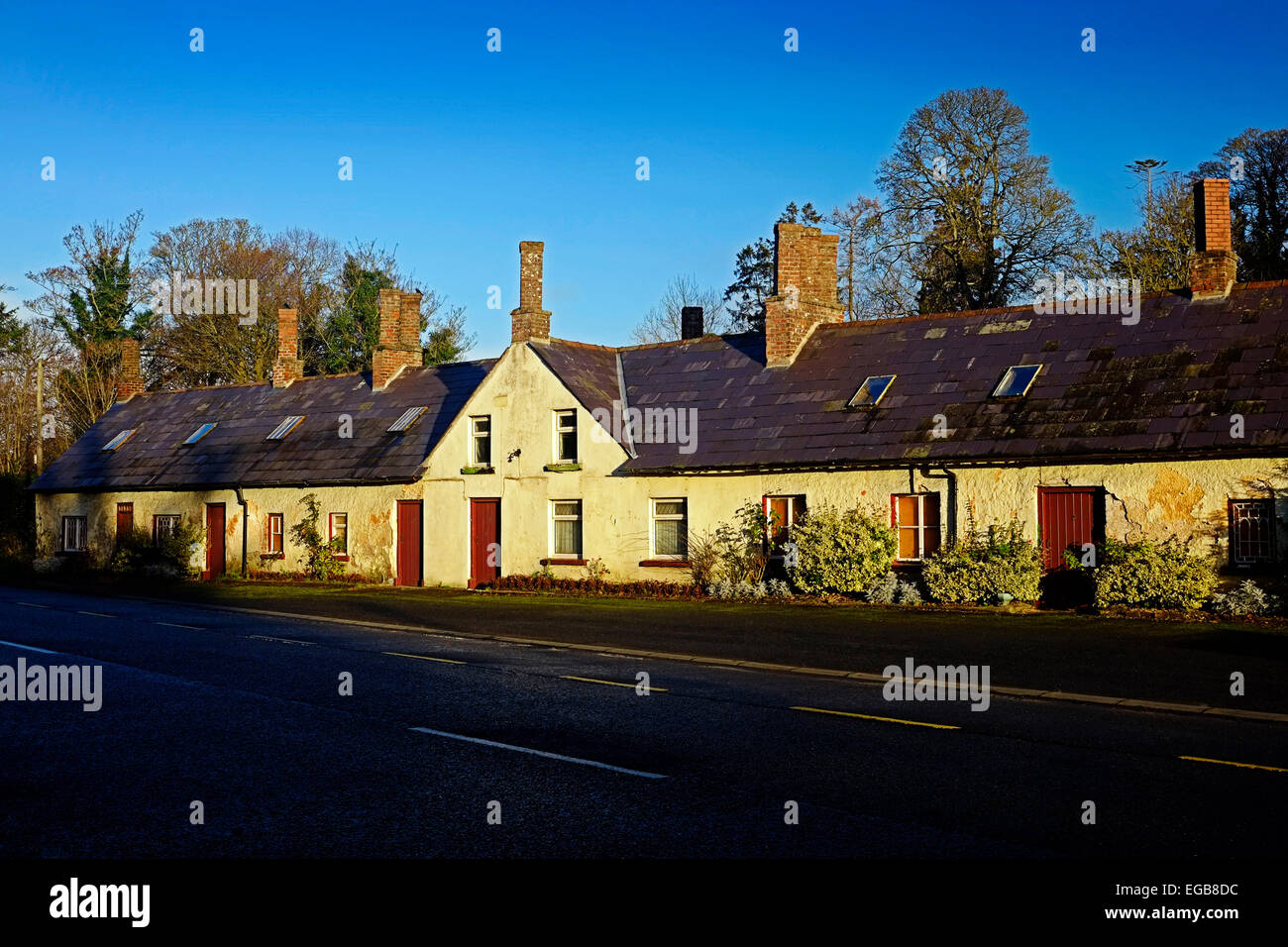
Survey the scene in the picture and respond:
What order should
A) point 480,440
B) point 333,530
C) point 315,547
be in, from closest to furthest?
point 480,440 → point 315,547 → point 333,530

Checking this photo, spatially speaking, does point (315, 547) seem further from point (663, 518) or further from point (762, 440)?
point (762, 440)

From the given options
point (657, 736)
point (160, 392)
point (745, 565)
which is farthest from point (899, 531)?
point (160, 392)

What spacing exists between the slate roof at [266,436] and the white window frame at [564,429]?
4.59 m

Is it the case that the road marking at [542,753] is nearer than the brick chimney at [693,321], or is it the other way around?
the road marking at [542,753]

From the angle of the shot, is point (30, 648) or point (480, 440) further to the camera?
point (480, 440)

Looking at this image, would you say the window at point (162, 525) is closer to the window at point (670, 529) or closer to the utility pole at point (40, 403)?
the utility pole at point (40, 403)

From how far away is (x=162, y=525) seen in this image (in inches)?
1585

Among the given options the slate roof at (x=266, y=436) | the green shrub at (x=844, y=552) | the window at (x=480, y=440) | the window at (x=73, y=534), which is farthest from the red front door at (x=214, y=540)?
the green shrub at (x=844, y=552)

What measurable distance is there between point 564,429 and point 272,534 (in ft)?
39.5

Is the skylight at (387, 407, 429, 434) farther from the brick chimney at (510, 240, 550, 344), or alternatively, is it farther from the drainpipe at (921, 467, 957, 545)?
the drainpipe at (921, 467, 957, 545)

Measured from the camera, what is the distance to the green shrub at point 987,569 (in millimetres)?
23125

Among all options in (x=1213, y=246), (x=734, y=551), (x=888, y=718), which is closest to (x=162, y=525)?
(x=734, y=551)

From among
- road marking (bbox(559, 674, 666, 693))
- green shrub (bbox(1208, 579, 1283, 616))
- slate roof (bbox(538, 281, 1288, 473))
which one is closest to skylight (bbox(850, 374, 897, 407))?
slate roof (bbox(538, 281, 1288, 473))

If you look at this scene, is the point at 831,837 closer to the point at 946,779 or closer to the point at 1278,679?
the point at 946,779
